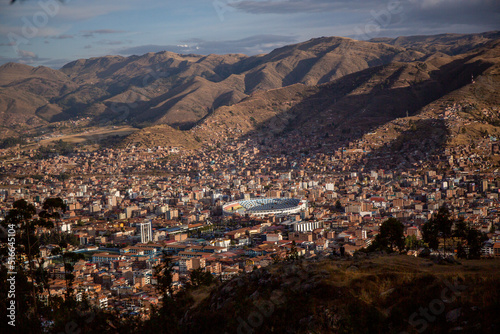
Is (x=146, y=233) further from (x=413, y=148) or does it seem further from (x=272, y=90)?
(x=272, y=90)

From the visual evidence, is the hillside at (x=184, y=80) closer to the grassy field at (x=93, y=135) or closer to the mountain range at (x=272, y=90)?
the mountain range at (x=272, y=90)

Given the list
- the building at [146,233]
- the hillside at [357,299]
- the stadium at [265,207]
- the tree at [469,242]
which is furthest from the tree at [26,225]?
the stadium at [265,207]

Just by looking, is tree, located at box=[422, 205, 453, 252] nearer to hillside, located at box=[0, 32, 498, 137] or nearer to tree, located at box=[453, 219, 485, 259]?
tree, located at box=[453, 219, 485, 259]

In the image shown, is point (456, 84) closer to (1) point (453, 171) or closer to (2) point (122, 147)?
(1) point (453, 171)

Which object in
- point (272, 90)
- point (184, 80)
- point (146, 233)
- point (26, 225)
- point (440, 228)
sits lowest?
point (146, 233)

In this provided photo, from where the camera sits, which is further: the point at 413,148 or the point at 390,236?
the point at 413,148

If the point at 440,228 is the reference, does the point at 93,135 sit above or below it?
above

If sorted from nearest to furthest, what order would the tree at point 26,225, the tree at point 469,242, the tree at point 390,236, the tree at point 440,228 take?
the tree at point 26,225 → the tree at point 440,228 → the tree at point 469,242 → the tree at point 390,236

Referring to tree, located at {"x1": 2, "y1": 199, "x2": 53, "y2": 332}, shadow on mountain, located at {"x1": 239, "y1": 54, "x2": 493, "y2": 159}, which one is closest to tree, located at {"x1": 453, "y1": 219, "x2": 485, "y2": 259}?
tree, located at {"x1": 2, "y1": 199, "x2": 53, "y2": 332}

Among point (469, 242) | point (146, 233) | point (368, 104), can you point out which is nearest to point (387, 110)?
point (368, 104)
